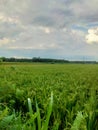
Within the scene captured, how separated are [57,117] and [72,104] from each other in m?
1.20

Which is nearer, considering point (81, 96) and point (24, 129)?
point (24, 129)

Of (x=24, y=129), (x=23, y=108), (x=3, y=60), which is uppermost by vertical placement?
(x=3, y=60)

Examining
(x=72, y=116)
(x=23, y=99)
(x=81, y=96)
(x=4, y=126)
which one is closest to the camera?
(x=4, y=126)

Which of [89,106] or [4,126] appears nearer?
[4,126]

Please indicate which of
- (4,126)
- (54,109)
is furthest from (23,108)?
(4,126)

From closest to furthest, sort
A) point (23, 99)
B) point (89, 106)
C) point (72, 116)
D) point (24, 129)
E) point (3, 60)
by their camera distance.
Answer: point (24, 129), point (3, 60), point (72, 116), point (89, 106), point (23, 99)

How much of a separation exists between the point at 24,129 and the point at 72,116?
3401 mm

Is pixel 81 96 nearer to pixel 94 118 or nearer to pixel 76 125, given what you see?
pixel 94 118

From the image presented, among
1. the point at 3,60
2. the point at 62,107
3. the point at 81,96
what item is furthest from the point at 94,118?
the point at 3,60

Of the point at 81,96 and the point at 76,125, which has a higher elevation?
the point at 76,125

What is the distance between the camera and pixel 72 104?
22.9ft

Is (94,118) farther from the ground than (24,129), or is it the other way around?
(24,129)

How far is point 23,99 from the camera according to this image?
6848mm

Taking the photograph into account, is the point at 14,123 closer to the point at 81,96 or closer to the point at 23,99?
the point at 23,99
